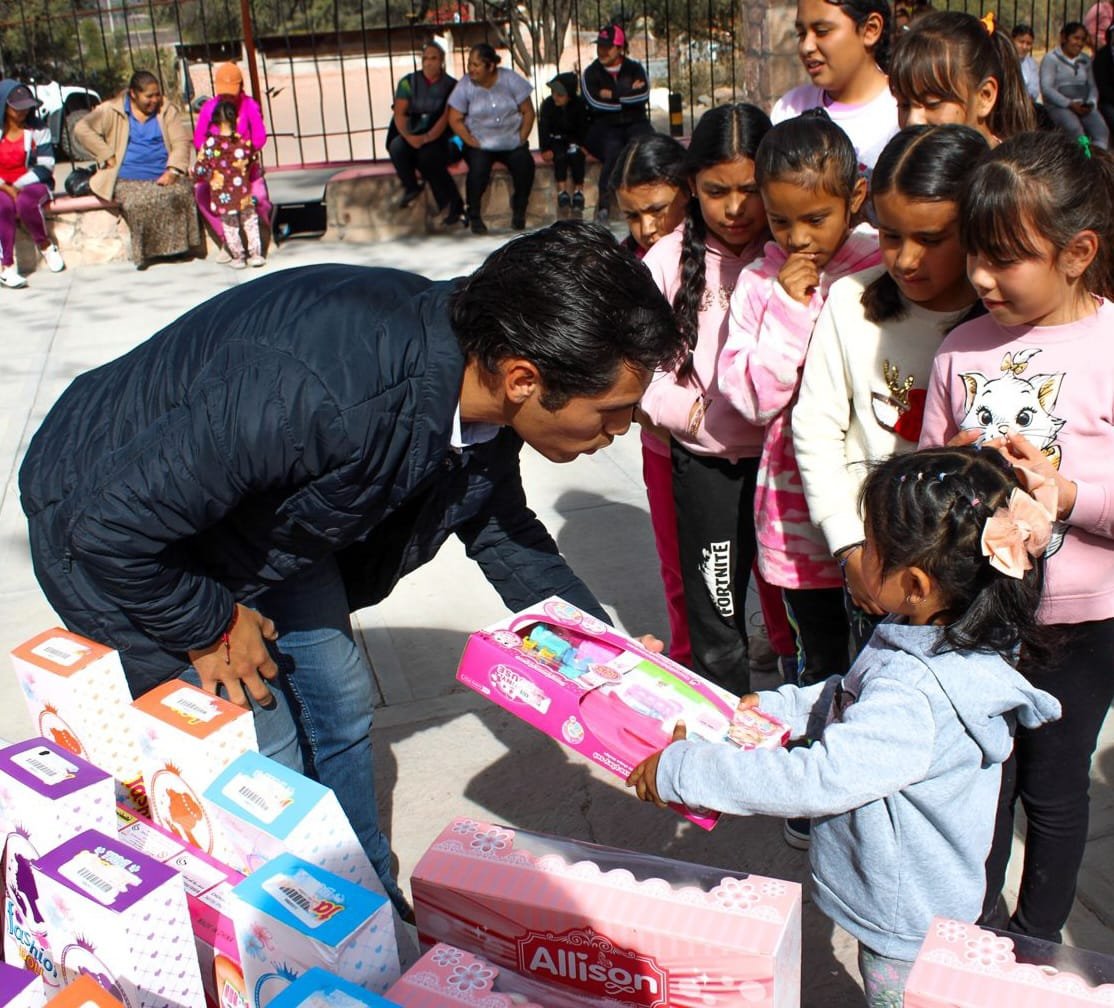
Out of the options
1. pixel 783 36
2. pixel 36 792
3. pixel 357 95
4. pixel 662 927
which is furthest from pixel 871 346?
pixel 357 95

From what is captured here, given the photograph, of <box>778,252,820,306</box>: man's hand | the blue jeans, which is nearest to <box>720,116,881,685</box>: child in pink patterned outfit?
<box>778,252,820,306</box>: man's hand

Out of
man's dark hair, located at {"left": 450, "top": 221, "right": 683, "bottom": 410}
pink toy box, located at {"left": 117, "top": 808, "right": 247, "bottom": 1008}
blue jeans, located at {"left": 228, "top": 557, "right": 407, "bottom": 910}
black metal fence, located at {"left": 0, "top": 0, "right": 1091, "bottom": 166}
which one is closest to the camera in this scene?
pink toy box, located at {"left": 117, "top": 808, "right": 247, "bottom": 1008}

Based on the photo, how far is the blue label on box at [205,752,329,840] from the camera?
1.89 meters

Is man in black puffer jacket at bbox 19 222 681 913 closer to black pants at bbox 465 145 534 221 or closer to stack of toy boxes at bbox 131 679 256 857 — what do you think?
stack of toy boxes at bbox 131 679 256 857

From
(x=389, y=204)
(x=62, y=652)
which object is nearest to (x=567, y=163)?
(x=389, y=204)

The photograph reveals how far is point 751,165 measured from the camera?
108 inches

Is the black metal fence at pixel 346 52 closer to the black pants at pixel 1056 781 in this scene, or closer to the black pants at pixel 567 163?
the black pants at pixel 567 163

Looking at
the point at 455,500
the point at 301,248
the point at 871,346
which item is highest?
the point at 871,346

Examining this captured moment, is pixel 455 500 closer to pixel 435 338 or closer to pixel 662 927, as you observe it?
pixel 435 338

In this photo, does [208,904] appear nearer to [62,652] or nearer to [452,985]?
[452,985]

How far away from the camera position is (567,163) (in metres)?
10.5

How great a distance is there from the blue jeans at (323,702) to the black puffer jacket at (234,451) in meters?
0.15

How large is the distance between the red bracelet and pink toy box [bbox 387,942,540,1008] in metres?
0.71

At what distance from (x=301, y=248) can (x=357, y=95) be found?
46.8ft
